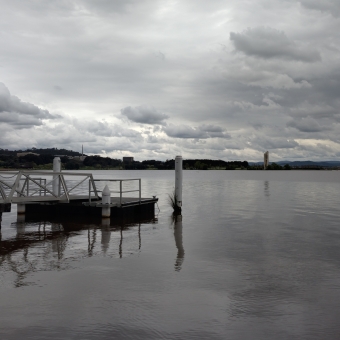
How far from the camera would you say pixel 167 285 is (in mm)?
9117

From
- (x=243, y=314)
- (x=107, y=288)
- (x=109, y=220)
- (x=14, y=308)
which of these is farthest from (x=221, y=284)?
(x=109, y=220)

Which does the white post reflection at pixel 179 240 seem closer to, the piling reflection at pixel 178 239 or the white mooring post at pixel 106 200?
the piling reflection at pixel 178 239

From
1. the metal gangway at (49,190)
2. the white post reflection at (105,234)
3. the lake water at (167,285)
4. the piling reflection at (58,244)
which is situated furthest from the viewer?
the metal gangway at (49,190)

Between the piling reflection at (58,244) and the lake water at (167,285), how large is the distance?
41 mm

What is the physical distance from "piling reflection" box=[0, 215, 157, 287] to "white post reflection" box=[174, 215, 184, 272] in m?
1.47

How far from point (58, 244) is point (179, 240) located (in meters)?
4.78

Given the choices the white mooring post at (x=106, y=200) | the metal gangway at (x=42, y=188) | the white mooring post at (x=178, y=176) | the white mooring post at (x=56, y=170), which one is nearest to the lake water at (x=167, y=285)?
the metal gangway at (x=42, y=188)

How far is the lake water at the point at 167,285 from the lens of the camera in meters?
6.71

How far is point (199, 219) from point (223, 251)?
32.3 feet

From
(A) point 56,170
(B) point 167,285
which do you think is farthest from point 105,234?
(A) point 56,170

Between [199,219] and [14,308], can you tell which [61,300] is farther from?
[199,219]

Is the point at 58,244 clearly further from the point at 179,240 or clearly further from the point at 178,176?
the point at 178,176

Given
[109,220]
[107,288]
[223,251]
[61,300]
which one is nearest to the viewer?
[61,300]

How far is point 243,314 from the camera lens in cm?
735
